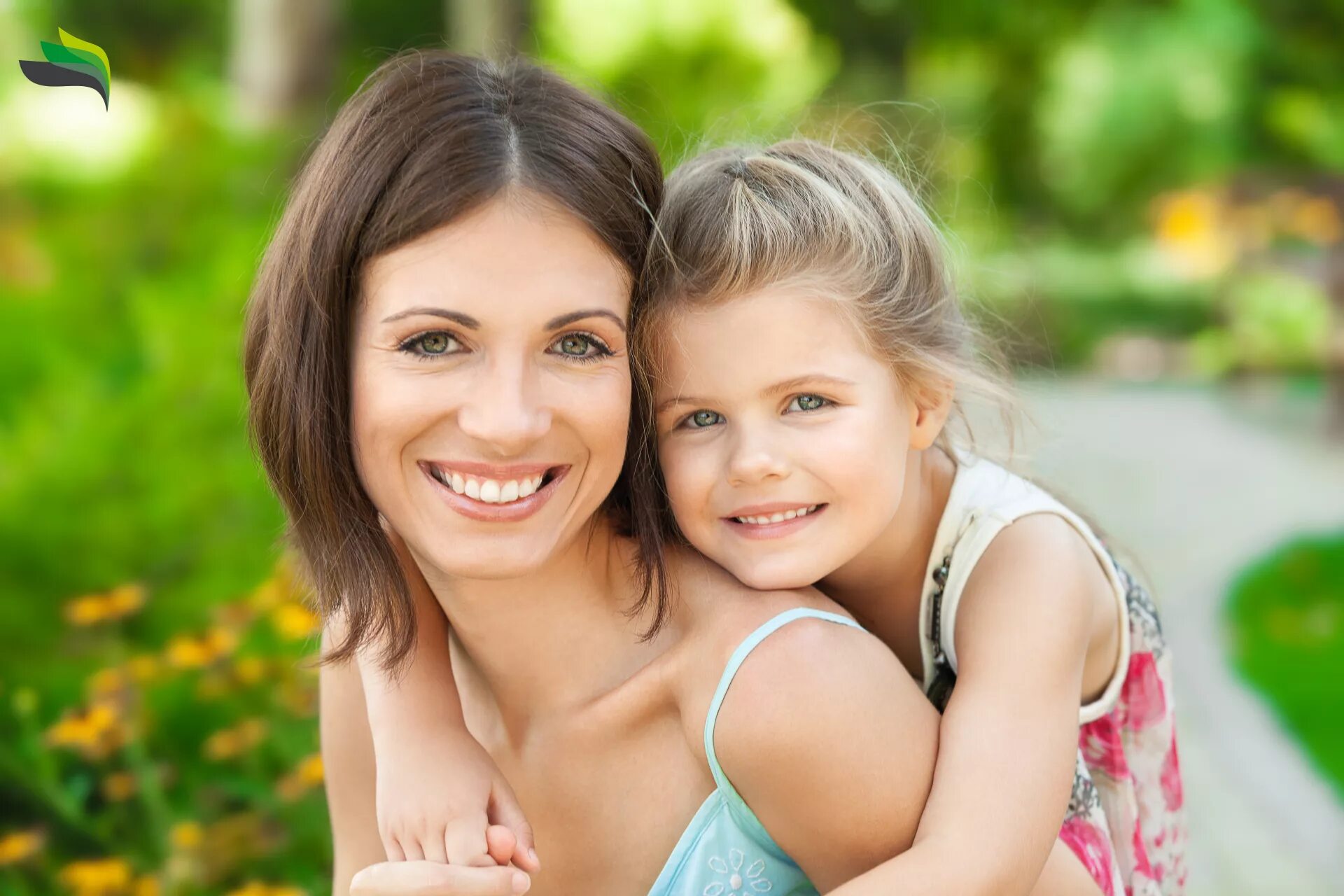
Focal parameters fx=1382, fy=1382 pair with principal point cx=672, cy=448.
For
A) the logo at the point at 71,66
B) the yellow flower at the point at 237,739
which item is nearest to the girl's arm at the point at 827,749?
the logo at the point at 71,66

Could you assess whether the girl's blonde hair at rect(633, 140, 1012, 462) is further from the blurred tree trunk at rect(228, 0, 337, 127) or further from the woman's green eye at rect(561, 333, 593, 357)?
the blurred tree trunk at rect(228, 0, 337, 127)

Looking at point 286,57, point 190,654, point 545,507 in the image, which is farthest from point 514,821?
point 286,57

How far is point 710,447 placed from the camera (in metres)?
1.89

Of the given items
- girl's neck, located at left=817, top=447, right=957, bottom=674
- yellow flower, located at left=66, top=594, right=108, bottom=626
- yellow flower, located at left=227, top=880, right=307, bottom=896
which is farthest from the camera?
yellow flower, located at left=66, top=594, right=108, bottom=626

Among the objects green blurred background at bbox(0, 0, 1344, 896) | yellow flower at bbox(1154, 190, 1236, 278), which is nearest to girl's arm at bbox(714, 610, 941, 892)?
green blurred background at bbox(0, 0, 1344, 896)

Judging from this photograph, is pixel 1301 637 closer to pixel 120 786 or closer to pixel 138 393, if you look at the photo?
pixel 138 393

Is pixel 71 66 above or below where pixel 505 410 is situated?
above

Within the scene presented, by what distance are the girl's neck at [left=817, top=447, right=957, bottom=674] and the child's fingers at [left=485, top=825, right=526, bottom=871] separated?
72 centimetres

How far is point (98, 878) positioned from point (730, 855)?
1.60 m

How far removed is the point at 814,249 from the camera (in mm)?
1887

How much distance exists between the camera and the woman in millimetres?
1664

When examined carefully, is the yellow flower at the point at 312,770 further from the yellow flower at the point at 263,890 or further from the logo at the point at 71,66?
the logo at the point at 71,66

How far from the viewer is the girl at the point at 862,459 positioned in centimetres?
176

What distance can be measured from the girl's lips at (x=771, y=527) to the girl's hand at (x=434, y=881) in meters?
0.53
